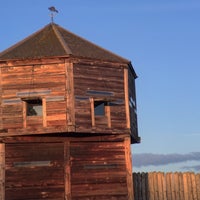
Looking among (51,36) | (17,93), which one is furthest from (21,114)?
(51,36)

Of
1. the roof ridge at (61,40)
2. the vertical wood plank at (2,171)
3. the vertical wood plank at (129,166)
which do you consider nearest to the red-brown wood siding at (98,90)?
the vertical wood plank at (129,166)

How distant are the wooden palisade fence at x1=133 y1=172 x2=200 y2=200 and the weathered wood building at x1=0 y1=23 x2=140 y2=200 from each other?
7.56ft

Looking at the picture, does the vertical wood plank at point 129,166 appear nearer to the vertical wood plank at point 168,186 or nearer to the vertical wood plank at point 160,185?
the vertical wood plank at point 160,185

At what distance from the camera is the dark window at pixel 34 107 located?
2452 cm

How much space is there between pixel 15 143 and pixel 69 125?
279cm

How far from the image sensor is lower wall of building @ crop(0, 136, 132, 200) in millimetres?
24266

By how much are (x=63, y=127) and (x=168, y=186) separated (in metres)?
6.54

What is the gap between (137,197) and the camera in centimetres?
2714

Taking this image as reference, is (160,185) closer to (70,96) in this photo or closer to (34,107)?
(70,96)

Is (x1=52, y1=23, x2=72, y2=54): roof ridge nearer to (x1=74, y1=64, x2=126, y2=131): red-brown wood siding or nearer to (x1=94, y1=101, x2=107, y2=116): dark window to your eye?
(x1=74, y1=64, x2=126, y2=131): red-brown wood siding

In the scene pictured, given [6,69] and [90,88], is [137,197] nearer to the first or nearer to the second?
[90,88]

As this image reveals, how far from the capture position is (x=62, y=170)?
24.5 meters

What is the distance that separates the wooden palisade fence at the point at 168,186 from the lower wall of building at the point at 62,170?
7.58 ft

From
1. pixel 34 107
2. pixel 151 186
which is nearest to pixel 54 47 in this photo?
pixel 34 107
